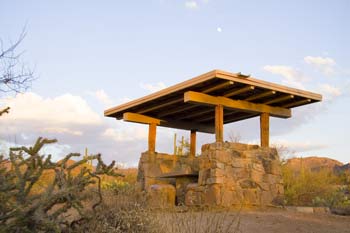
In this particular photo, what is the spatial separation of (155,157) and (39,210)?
10443mm

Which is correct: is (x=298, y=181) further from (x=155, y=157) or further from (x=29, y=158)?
(x=29, y=158)

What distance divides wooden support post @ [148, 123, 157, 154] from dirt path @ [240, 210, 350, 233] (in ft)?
17.8

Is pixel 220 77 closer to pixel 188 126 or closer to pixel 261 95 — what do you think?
pixel 261 95

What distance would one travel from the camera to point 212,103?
35.7ft

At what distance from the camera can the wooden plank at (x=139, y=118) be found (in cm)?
1317

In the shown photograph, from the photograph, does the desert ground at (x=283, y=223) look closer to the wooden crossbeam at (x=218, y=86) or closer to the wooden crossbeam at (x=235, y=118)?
the wooden crossbeam at (x=218, y=86)

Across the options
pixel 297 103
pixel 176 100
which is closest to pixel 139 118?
pixel 176 100

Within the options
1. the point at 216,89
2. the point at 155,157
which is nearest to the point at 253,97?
the point at 216,89

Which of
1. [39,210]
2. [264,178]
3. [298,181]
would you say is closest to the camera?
[39,210]

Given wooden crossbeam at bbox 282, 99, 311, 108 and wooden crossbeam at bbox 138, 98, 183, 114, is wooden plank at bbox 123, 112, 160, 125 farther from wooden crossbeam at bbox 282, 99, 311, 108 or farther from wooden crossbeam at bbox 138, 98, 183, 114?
wooden crossbeam at bbox 282, 99, 311, 108

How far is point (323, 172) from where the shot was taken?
16.3 m

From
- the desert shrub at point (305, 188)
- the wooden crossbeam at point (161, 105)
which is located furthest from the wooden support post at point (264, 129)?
the desert shrub at point (305, 188)

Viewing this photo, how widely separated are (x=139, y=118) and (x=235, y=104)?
128 inches

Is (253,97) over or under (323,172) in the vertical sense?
over
